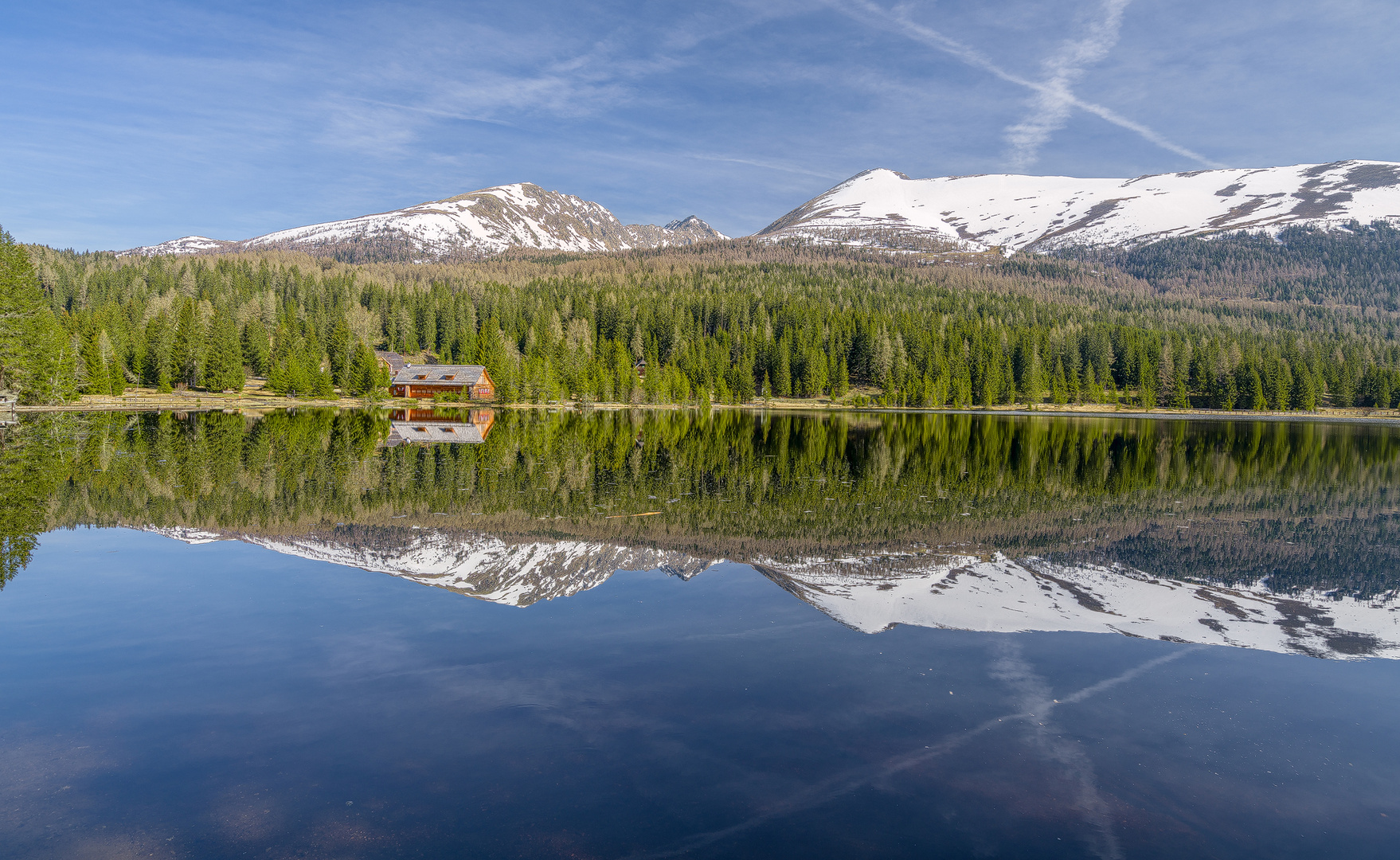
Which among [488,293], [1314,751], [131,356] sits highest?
[488,293]

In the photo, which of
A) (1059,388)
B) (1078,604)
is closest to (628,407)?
(1059,388)

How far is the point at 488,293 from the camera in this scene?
14838 cm

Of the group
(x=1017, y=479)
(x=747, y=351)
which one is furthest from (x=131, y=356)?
(x=1017, y=479)

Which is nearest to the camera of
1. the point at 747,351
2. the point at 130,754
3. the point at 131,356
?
the point at 130,754

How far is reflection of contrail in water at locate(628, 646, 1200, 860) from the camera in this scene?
6.11 metres

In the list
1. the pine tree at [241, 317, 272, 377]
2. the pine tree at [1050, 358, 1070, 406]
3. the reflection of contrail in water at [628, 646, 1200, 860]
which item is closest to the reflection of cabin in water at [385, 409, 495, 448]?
the pine tree at [241, 317, 272, 377]

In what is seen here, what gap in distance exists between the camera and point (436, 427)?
5641cm

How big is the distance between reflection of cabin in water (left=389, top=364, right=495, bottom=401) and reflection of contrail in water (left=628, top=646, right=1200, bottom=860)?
102280mm

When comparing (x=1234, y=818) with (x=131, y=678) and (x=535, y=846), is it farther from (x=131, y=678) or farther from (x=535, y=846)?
(x=131, y=678)

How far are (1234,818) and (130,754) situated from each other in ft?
33.2

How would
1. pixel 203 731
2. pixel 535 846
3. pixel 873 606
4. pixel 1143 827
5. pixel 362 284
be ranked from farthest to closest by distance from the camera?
pixel 362 284, pixel 873 606, pixel 203 731, pixel 1143 827, pixel 535 846

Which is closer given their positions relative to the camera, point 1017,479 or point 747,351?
point 1017,479

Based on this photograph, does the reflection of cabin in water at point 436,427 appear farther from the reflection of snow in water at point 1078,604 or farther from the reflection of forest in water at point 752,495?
the reflection of snow in water at point 1078,604

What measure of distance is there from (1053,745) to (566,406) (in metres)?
93.9
